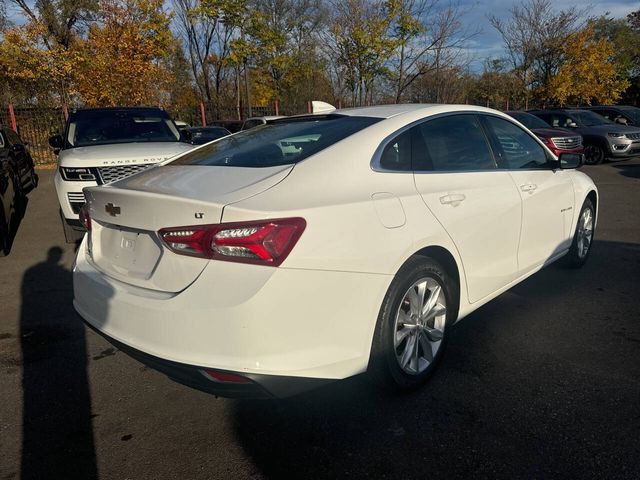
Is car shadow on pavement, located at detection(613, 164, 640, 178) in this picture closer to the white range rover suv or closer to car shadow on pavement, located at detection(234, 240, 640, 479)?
car shadow on pavement, located at detection(234, 240, 640, 479)

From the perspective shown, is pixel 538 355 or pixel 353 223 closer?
pixel 353 223

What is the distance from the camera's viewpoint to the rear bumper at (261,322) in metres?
1.99

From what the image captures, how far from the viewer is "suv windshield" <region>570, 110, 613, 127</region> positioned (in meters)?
14.8

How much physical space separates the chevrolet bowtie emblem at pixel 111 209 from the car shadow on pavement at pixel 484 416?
4.10 ft

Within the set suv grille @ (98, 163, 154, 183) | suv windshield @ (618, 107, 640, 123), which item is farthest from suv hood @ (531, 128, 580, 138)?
suv grille @ (98, 163, 154, 183)

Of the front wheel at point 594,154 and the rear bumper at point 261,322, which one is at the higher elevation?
the rear bumper at point 261,322

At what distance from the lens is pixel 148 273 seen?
2.30 metres

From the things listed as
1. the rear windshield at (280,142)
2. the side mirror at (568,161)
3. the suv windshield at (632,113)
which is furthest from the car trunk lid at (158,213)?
the suv windshield at (632,113)

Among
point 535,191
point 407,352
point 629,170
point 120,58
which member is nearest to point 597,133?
point 629,170

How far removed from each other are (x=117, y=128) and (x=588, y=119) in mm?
13922

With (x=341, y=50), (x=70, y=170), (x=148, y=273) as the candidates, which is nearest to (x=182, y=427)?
(x=148, y=273)

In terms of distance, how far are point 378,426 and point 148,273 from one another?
1373mm

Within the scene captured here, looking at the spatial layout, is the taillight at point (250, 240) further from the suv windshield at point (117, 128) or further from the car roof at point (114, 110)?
the car roof at point (114, 110)

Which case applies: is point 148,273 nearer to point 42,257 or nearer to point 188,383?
point 188,383
